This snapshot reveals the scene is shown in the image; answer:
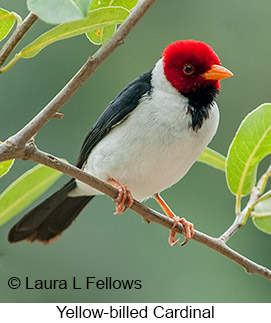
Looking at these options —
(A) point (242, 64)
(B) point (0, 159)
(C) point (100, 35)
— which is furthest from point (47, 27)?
(B) point (0, 159)

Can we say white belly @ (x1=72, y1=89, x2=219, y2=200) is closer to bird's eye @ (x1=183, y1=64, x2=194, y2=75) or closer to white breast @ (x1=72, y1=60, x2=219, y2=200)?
white breast @ (x1=72, y1=60, x2=219, y2=200)

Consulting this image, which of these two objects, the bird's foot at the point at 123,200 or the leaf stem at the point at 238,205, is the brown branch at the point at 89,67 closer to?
the bird's foot at the point at 123,200

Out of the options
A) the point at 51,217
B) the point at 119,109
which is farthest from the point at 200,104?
the point at 51,217

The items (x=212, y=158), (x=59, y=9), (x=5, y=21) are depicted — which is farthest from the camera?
(x=212, y=158)

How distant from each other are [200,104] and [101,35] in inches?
35.0

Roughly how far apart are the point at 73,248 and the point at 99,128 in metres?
2.01

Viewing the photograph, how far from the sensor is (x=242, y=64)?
5.65m

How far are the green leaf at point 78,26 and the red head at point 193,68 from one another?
3.77 feet

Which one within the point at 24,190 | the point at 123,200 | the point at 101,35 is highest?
the point at 101,35

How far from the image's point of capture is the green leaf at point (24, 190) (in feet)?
7.70

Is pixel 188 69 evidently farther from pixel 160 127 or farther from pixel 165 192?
pixel 165 192

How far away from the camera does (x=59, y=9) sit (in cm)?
140

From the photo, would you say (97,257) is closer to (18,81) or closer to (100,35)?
(18,81)

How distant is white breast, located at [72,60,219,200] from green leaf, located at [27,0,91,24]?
4.48 ft
